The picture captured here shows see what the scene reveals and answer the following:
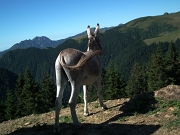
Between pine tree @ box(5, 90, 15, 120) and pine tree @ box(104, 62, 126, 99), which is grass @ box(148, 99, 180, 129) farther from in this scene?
pine tree @ box(5, 90, 15, 120)

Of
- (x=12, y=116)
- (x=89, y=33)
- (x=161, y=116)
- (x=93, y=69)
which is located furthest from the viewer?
(x=12, y=116)

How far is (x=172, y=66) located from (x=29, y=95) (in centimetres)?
3082

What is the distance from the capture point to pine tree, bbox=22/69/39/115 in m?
41.3

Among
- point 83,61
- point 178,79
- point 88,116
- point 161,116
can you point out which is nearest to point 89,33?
point 83,61

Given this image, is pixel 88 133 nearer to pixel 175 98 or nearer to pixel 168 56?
pixel 175 98

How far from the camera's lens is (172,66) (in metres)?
43.1

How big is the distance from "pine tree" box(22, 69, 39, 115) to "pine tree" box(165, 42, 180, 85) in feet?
93.4

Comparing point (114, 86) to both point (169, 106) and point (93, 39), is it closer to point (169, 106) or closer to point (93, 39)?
point (169, 106)

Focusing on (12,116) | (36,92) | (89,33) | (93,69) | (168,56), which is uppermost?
(89,33)

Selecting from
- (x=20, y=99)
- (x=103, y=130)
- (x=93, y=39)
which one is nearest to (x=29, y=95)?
(x=20, y=99)

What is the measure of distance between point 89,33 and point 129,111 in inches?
168

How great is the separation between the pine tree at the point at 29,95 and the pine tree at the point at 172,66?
Answer: 93.4 feet

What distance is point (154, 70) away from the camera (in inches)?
1757

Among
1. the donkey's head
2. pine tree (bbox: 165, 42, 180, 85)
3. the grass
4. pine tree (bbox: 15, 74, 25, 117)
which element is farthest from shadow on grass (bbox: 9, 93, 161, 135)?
pine tree (bbox: 15, 74, 25, 117)
